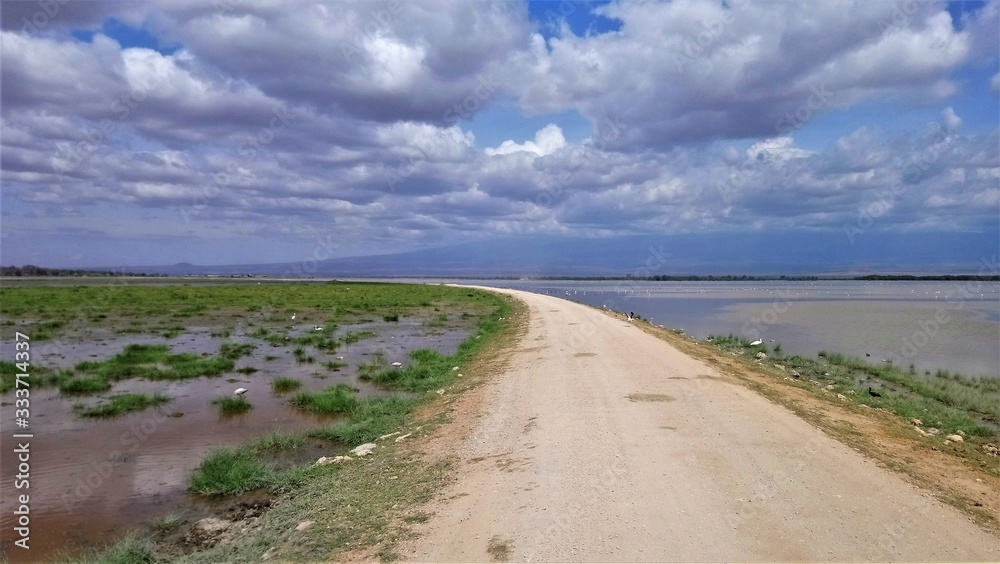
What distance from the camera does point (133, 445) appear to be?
10.8 m

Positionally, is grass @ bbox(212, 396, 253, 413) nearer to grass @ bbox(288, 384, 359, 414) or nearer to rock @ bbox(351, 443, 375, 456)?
grass @ bbox(288, 384, 359, 414)

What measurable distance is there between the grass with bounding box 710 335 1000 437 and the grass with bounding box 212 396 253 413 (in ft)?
45.2

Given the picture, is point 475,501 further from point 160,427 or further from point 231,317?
point 231,317

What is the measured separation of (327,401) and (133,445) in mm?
3815

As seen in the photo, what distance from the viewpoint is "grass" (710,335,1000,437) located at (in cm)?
Result: 1171

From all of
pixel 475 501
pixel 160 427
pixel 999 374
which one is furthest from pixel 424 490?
pixel 999 374

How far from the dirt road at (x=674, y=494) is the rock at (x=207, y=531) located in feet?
8.94

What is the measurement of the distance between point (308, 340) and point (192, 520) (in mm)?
19097

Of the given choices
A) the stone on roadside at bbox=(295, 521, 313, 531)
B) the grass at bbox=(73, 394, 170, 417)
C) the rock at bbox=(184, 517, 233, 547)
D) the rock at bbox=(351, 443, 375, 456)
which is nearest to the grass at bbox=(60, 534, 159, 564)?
the rock at bbox=(184, 517, 233, 547)

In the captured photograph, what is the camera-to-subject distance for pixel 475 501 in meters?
6.60

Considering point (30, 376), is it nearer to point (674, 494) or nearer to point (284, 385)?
point (284, 385)
